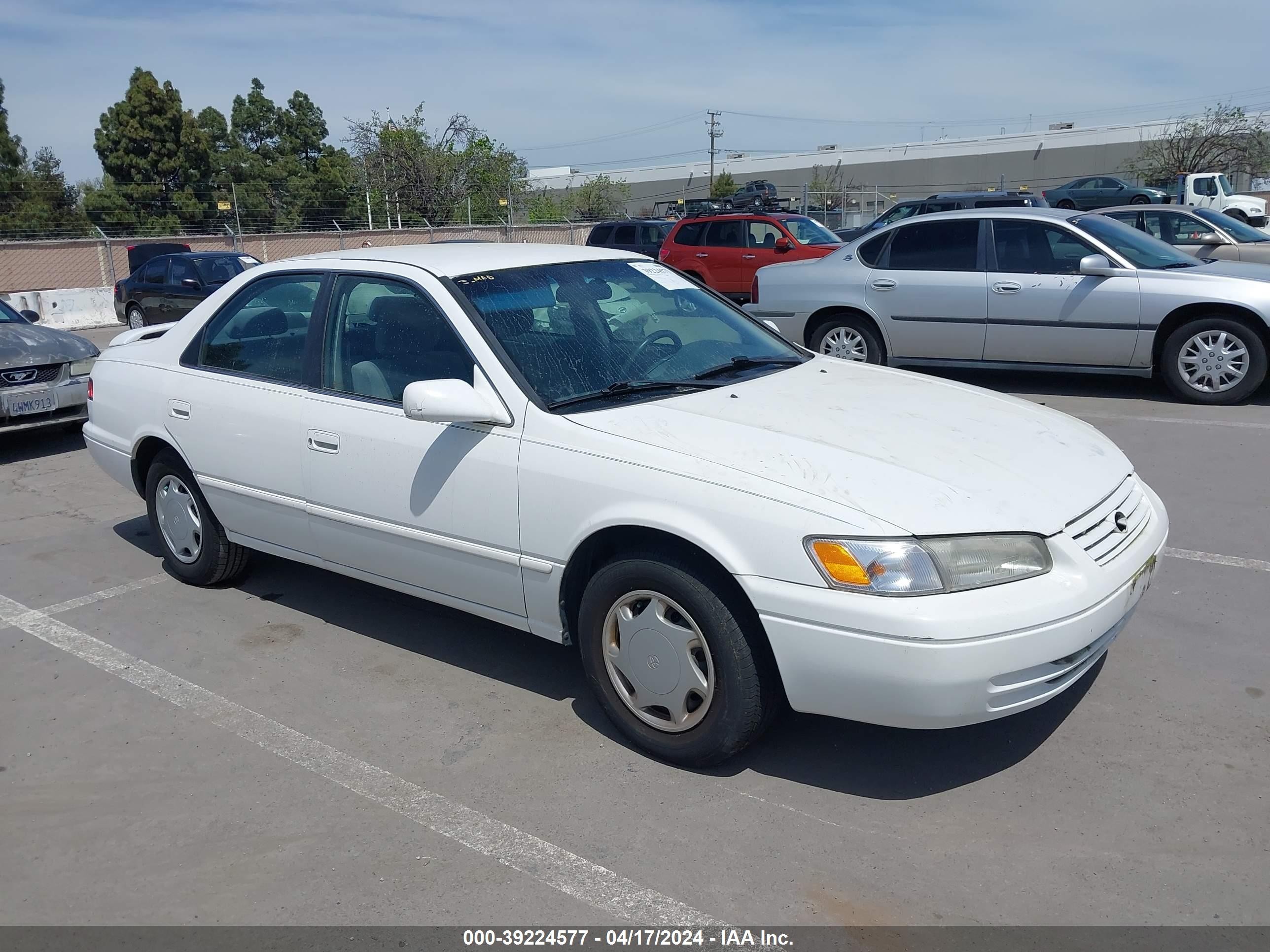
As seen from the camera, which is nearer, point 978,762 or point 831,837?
point 831,837

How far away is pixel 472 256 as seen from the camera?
14.6 feet

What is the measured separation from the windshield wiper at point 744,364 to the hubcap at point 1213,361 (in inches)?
220

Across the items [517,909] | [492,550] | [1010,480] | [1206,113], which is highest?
[1206,113]

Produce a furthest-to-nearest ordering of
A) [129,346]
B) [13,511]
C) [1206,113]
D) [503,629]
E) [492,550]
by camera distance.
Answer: [1206,113] < [13,511] < [129,346] < [503,629] < [492,550]

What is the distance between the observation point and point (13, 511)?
278 inches

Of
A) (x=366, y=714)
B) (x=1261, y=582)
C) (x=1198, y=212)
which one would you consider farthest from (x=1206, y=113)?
(x=366, y=714)

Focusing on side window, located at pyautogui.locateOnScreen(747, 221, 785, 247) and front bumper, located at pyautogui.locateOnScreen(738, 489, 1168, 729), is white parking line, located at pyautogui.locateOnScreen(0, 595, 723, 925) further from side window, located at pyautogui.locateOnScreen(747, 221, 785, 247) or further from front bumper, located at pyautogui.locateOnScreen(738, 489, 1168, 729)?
side window, located at pyautogui.locateOnScreen(747, 221, 785, 247)

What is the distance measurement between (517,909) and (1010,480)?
1937 millimetres

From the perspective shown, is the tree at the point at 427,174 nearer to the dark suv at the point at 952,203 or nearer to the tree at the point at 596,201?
the tree at the point at 596,201

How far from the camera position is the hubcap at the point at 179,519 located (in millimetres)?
5207

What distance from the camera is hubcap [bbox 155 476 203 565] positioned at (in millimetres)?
5207

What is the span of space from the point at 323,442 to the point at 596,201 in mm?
49155

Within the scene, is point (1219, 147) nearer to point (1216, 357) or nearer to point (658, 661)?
point (1216, 357)

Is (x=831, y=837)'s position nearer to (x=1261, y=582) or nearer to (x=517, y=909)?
(x=517, y=909)
